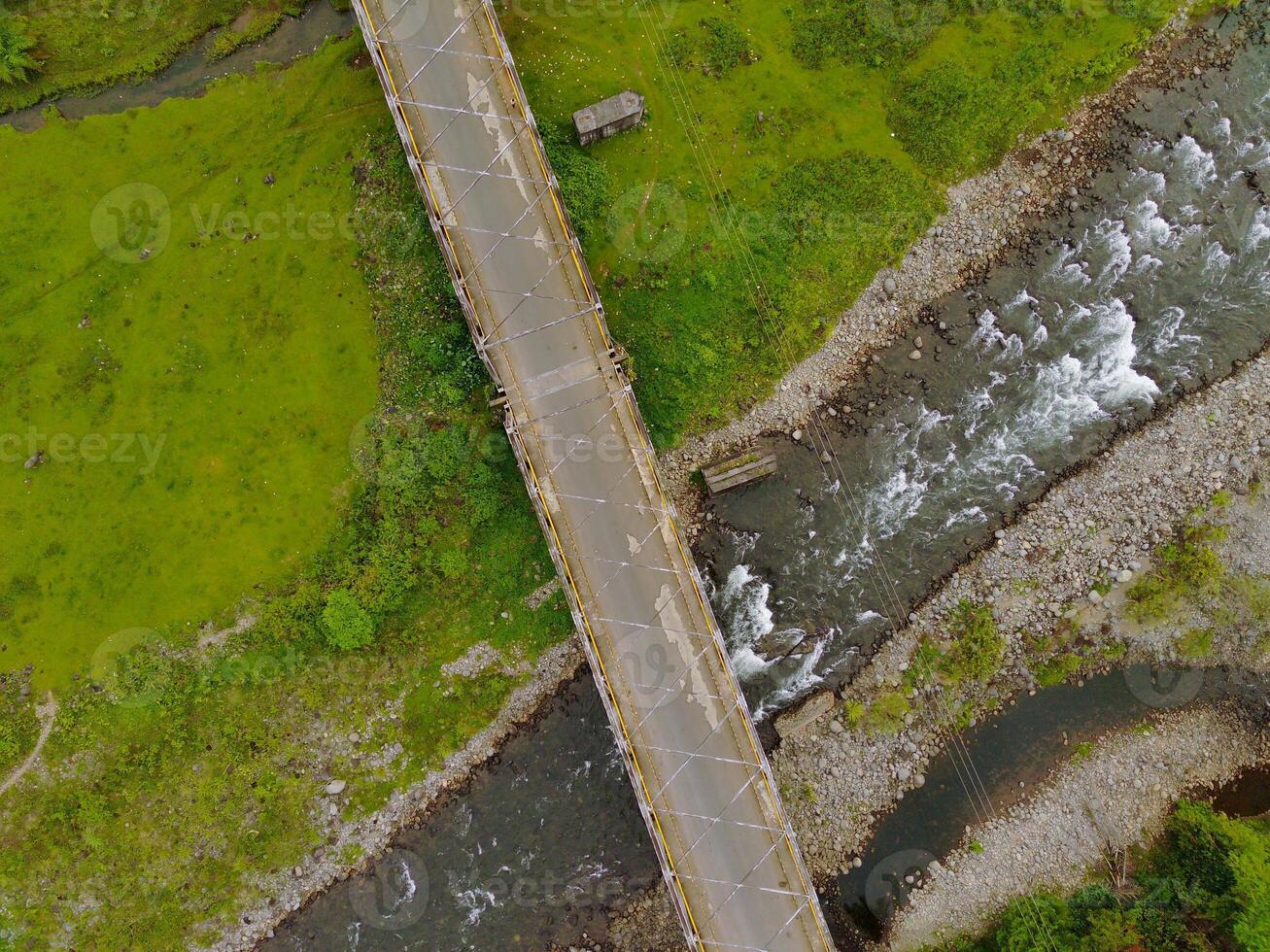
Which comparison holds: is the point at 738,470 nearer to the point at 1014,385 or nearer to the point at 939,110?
the point at 1014,385

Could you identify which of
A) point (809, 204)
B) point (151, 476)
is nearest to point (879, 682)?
point (809, 204)

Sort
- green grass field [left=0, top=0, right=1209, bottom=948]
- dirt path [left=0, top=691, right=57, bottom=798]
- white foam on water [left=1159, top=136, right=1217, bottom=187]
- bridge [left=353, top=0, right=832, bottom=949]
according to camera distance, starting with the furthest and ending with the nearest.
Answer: white foam on water [left=1159, top=136, right=1217, bottom=187], green grass field [left=0, top=0, right=1209, bottom=948], dirt path [left=0, top=691, right=57, bottom=798], bridge [left=353, top=0, right=832, bottom=949]

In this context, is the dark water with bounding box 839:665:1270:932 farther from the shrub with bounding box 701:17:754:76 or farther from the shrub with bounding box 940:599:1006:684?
the shrub with bounding box 701:17:754:76

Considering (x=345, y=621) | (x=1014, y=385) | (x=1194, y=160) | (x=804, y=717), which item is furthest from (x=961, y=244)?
(x=345, y=621)

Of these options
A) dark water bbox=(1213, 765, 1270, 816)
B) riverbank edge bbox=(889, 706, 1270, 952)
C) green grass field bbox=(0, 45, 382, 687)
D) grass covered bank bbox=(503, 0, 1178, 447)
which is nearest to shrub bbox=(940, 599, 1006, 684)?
riverbank edge bbox=(889, 706, 1270, 952)

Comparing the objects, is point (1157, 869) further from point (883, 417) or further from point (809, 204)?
point (809, 204)

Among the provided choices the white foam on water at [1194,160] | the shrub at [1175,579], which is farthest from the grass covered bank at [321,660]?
the white foam on water at [1194,160]

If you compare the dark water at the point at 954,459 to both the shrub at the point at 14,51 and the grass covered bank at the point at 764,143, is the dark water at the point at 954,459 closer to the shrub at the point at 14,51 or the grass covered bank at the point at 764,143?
the grass covered bank at the point at 764,143
